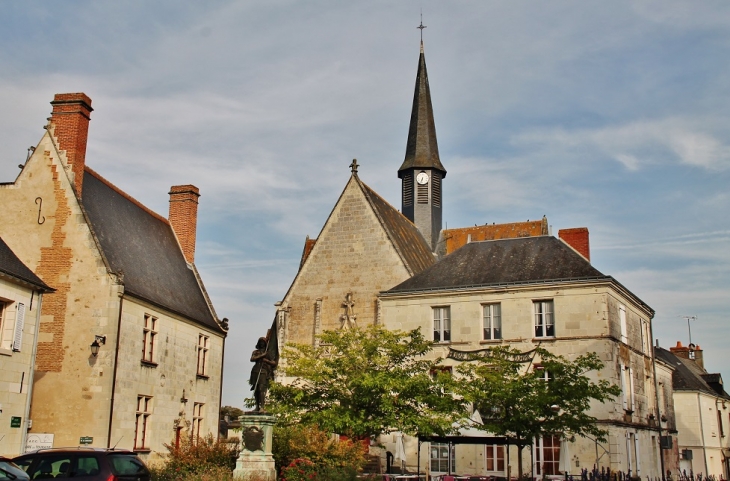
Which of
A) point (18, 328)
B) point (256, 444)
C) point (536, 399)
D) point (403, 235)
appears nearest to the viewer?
point (256, 444)

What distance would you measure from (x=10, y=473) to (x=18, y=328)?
302 inches

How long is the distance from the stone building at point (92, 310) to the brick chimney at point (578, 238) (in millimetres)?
15509

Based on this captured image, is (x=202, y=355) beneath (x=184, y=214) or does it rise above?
beneath

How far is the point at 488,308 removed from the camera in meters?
27.6

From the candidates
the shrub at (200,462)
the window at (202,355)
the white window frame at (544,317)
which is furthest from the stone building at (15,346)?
the white window frame at (544,317)

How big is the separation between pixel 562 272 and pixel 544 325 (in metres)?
1.91

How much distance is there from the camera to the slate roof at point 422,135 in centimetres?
3838

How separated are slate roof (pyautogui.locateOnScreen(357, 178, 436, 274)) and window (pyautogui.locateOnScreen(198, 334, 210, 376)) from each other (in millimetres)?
8124

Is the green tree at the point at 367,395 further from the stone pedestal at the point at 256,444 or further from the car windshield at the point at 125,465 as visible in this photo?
the car windshield at the point at 125,465

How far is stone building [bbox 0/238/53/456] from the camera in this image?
708 inches

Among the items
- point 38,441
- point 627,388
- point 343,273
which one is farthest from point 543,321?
point 38,441

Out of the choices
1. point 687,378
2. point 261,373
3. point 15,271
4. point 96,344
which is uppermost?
point 15,271

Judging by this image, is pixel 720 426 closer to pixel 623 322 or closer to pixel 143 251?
pixel 623 322

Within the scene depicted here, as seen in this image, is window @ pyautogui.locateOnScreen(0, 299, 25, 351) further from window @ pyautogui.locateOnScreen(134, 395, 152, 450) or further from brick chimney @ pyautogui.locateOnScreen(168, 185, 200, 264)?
brick chimney @ pyautogui.locateOnScreen(168, 185, 200, 264)
